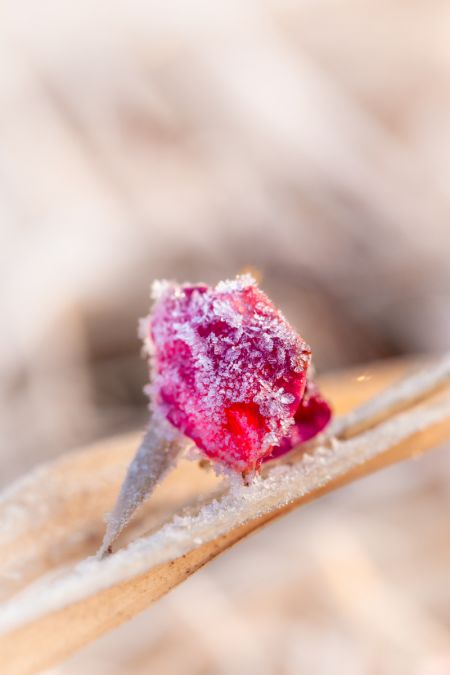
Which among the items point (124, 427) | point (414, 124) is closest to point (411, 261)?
point (414, 124)

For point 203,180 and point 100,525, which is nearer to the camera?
point 100,525

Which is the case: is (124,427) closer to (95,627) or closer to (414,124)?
(414,124)

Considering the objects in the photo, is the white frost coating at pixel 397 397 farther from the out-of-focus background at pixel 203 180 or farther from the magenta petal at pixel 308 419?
the out-of-focus background at pixel 203 180

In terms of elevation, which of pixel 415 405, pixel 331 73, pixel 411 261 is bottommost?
pixel 411 261

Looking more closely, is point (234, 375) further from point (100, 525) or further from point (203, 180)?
point (203, 180)

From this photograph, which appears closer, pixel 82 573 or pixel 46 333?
pixel 82 573

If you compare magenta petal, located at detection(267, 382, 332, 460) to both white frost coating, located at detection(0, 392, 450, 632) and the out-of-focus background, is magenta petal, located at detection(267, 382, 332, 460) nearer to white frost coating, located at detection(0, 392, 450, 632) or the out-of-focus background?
white frost coating, located at detection(0, 392, 450, 632)

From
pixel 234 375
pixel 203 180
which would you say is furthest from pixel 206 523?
pixel 203 180

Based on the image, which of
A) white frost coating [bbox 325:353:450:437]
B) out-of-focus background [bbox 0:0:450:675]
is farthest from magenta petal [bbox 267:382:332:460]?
out-of-focus background [bbox 0:0:450:675]
